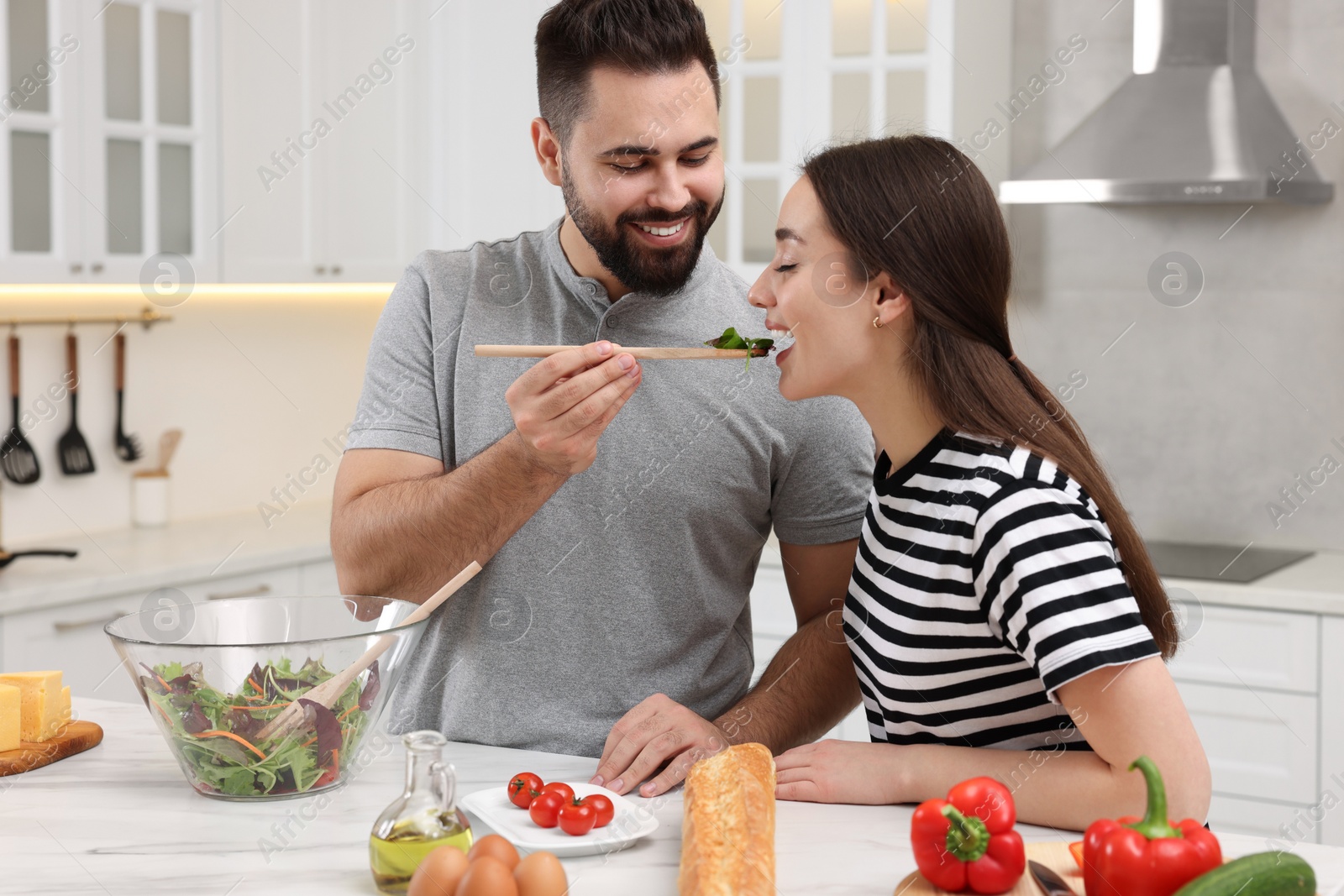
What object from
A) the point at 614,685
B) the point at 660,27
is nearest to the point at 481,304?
the point at 660,27

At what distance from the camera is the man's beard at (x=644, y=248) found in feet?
5.51

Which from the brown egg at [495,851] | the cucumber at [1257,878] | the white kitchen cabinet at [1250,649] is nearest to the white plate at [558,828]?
the brown egg at [495,851]

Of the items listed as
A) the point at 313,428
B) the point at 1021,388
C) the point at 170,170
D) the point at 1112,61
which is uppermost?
the point at 1112,61

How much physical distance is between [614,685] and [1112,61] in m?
2.78

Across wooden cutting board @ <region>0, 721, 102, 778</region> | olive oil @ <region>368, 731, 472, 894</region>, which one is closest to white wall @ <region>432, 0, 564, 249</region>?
wooden cutting board @ <region>0, 721, 102, 778</region>

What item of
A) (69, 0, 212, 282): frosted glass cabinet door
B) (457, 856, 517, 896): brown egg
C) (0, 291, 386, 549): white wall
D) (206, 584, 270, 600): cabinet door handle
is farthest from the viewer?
(0, 291, 386, 549): white wall

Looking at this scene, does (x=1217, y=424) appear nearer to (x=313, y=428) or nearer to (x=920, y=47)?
(x=920, y=47)

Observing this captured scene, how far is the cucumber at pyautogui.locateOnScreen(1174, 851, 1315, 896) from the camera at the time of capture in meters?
0.95

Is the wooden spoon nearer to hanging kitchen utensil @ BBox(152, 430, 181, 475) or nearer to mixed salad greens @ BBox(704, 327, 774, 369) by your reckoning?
mixed salad greens @ BBox(704, 327, 774, 369)

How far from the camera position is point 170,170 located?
10.7 feet

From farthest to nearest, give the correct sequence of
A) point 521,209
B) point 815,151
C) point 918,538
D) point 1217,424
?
point 521,209
point 1217,424
point 815,151
point 918,538

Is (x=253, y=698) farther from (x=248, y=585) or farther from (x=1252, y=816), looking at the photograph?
(x=1252, y=816)

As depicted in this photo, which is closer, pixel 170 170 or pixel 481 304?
pixel 481 304

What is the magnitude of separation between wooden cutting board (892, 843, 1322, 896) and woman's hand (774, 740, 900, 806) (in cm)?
18
